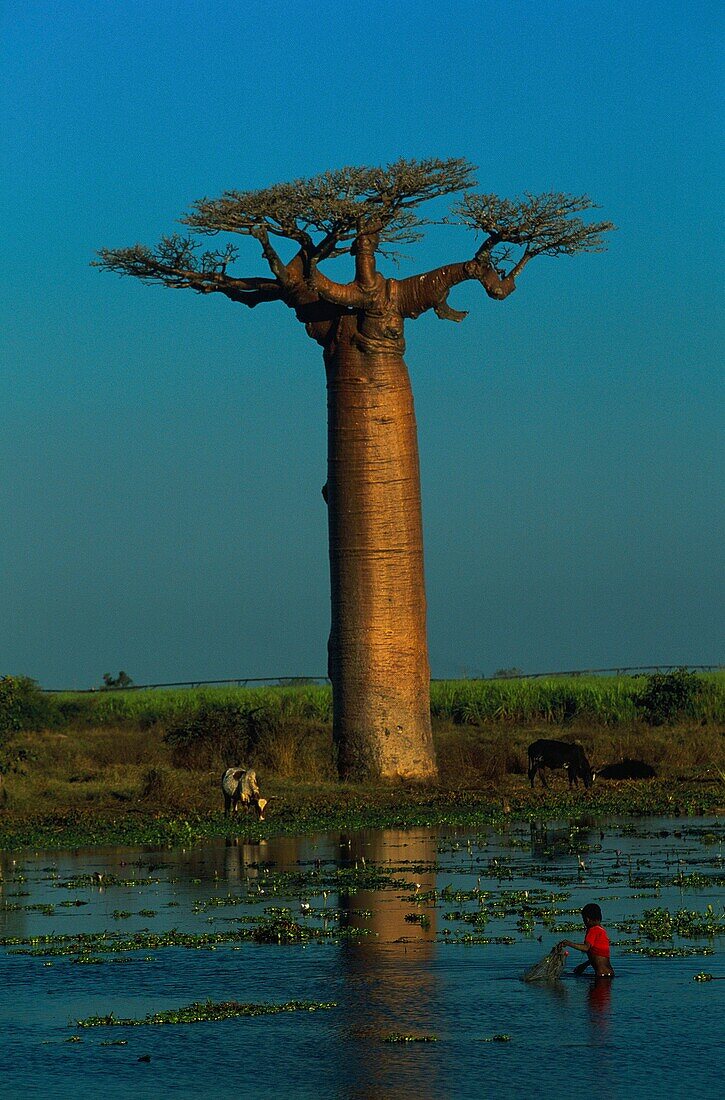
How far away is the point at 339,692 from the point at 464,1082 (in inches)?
606

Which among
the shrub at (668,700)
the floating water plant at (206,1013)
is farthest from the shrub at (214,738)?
the floating water plant at (206,1013)

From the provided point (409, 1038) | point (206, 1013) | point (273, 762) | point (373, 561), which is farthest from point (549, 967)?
point (273, 762)

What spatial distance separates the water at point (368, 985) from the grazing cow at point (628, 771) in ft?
26.8

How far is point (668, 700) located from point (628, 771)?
34.3ft

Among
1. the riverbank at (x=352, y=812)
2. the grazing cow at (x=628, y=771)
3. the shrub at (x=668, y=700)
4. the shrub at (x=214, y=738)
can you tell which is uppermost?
the shrub at (x=668, y=700)

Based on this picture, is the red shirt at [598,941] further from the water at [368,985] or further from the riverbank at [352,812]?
the riverbank at [352,812]

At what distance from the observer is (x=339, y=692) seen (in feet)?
73.3

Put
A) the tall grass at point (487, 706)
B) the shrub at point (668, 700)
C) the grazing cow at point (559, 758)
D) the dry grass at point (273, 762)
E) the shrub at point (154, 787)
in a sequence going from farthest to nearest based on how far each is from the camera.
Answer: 1. the tall grass at point (487, 706)
2. the shrub at point (668, 700)
3. the grazing cow at point (559, 758)
4. the dry grass at point (273, 762)
5. the shrub at point (154, 787)

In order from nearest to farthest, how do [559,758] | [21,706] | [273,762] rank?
[559,758] → [273,762] → [21,706]

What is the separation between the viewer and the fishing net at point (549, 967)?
8.93 meters

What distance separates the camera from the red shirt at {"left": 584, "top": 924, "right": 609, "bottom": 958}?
9016 millimetres

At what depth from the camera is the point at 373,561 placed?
2200cm

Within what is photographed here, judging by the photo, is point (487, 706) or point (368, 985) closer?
point (368, 985)

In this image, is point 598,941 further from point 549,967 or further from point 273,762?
point 273,762
